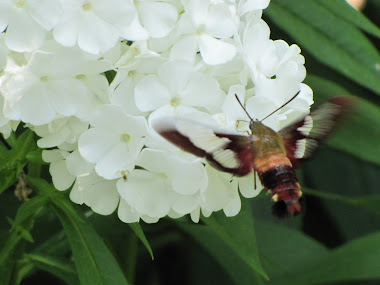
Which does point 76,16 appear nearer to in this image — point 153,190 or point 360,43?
point 153,190

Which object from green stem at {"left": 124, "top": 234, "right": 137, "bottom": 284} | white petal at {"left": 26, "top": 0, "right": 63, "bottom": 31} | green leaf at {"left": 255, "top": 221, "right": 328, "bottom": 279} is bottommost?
green stem at {"left": 124, "top": 234, "right": 137, "bottom": 284}

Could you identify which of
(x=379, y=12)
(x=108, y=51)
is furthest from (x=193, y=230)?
(x=379, y=12)

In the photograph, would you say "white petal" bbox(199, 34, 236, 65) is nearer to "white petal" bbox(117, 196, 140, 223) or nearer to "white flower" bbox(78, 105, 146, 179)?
"white flower" bbox(78, 105, 146, 179)

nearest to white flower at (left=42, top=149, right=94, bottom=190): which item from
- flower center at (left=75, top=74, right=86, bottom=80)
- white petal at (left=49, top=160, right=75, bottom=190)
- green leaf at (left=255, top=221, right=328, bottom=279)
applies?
white petal at (left=49, top=160, right=75, bottom=190)

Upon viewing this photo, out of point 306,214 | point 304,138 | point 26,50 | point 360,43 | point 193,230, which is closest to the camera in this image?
point 26,50

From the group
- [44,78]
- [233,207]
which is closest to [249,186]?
[233,207]

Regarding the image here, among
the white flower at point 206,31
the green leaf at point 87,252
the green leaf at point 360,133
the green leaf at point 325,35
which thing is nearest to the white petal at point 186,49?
the white flower at point 206,31
